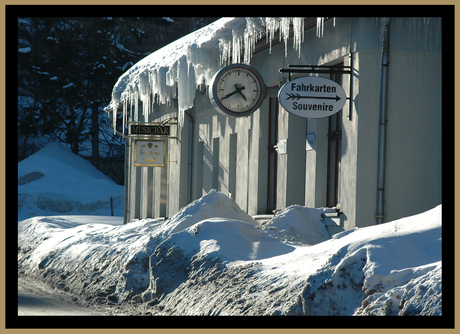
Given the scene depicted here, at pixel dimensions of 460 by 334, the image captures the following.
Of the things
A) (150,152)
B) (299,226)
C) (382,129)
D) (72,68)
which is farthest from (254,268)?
(72,68)

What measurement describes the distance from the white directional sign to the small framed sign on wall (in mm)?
9374

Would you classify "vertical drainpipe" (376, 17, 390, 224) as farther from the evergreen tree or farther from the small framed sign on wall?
the evergreen tree

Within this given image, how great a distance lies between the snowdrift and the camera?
583 centimetres

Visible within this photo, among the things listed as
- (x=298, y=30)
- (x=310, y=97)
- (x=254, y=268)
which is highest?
(x=298, y=30)

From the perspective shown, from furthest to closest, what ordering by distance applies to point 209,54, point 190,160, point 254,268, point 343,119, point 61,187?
point 61,187, point 190,160, point 209,54, point 343,119, point 254,268

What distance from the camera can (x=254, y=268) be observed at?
25.1ft

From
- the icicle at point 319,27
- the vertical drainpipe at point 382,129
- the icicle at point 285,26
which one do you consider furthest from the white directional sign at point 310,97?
the icicle at point 285,26

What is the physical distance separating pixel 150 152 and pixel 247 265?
11.7 meters

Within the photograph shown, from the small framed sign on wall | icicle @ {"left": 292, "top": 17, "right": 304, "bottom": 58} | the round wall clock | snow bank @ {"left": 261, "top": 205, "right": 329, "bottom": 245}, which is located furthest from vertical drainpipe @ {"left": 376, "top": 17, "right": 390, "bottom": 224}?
the small framed sign on wall

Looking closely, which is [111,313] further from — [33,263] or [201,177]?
[201,177]

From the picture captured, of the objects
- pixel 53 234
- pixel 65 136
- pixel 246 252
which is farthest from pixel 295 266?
pixel 65 136

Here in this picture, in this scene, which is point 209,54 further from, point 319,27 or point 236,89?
point 319,27

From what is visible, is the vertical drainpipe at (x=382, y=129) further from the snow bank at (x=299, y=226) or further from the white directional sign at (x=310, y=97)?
the snow bank at (x=299, y=226)

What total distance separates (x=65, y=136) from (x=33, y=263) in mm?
29154
